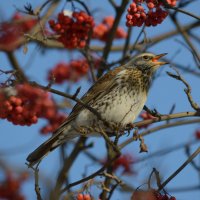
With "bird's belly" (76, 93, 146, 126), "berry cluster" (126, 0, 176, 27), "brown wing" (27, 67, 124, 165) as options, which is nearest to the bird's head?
"brown wing" (27, 67, 124, 165)

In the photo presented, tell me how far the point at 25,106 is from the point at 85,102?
209 centimetres

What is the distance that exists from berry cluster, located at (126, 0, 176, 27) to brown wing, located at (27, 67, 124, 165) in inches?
64.2

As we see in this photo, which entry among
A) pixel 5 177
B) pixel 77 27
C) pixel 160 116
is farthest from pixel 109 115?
pixel 5 177

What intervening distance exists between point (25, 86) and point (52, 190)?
63 cm

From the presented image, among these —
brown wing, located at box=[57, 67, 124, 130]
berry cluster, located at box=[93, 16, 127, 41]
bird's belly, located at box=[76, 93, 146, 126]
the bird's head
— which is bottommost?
bird's belly, located at box=[76, 93, 146, 126]

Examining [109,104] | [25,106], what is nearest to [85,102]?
[109,104]

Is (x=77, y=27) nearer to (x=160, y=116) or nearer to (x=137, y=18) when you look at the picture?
(x=137, y=18)

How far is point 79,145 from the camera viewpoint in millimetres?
5770

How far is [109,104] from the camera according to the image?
221 inches

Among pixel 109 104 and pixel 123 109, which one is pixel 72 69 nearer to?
pixel 109 104

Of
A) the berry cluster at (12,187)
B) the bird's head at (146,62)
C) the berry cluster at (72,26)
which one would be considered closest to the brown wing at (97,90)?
the bird's head at (146,62)

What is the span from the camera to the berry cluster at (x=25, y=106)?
3.00 metres

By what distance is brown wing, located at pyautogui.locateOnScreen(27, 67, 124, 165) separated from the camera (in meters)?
5.43

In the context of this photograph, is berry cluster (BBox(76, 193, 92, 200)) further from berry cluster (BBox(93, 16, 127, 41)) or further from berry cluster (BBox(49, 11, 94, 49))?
berry cluster (BBox(93, 16, 127, 41))
